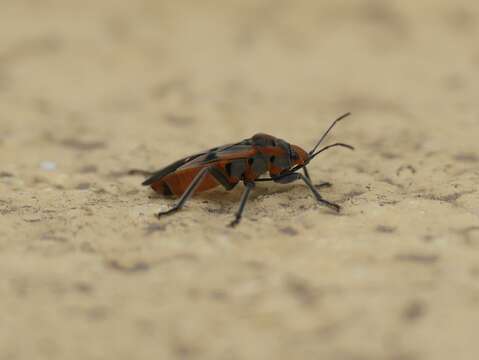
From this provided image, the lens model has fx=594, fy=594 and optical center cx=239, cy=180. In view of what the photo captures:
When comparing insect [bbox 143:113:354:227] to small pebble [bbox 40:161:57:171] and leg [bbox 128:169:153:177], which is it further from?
small pebble [bbox 40:161:57:171]

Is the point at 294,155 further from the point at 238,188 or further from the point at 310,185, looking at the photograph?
the point at 238,188

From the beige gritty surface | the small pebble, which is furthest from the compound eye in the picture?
the small pebble

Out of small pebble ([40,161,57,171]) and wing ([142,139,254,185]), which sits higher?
wing ([142,139,254,185])

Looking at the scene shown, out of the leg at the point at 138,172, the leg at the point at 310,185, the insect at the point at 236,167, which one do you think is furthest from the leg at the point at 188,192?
the leg at the point at 138,172

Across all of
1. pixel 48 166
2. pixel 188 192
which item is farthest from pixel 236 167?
pixel 48 166

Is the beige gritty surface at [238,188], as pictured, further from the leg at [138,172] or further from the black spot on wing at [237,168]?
the black spot on wing at [237,168]
